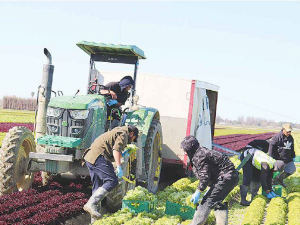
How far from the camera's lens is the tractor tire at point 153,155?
342 inches

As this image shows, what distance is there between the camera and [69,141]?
275 inches

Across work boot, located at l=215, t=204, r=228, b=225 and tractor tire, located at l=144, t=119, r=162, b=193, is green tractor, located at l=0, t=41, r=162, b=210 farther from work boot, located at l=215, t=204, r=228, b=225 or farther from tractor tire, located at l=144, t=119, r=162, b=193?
work boot, located at l=215, t=204, r=228, b=225

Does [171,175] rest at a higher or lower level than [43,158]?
lower

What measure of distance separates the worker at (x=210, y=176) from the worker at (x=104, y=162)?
1012 mm

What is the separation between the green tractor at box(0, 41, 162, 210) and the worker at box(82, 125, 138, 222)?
0.65m

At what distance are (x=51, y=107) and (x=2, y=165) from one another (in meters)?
1.27

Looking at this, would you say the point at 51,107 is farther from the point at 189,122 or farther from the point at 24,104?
the point at 24,104

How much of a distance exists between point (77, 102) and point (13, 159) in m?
1.44

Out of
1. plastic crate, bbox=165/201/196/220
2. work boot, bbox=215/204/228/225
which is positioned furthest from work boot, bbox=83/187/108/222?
work boot, bbox=215/204/228/225

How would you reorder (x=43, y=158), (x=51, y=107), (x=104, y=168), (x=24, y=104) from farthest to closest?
1. (x=24, y=104)
2. (x=51, y=107)
3. (x=43, y=158)
4. (x=104, y=168)

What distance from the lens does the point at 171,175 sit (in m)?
11.8

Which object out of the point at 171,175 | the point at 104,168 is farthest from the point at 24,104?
the point at 104,168

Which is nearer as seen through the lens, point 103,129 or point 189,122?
point 103,129

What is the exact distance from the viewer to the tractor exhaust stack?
334 inches
